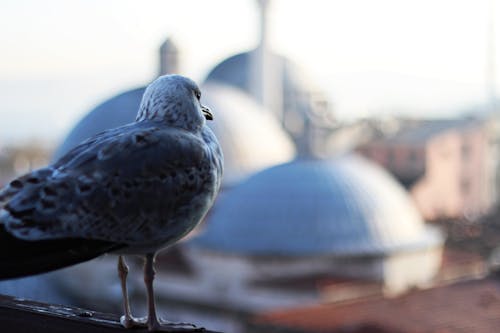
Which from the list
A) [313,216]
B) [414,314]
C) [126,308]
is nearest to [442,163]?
[313,216]

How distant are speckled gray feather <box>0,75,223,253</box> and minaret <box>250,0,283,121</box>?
67.5 ft

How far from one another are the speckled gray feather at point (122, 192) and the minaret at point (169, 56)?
17.3 meters

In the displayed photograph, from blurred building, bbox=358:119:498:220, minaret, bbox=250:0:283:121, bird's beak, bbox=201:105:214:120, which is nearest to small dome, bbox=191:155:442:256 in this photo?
minaret, bbox=250:0:283:121

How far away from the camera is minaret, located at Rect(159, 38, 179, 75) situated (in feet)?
61.5

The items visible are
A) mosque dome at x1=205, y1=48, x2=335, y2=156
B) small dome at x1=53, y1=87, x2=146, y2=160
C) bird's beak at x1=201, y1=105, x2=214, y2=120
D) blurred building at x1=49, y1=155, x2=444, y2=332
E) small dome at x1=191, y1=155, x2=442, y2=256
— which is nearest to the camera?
bird's beak at x1=201, y1=105, x2=214, y2=120

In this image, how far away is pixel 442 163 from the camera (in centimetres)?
2711

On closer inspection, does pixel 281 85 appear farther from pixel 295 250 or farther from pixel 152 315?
pixel 152 315

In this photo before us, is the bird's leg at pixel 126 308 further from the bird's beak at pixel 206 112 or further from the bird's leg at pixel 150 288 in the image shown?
the bird's beak at pixel 206 112

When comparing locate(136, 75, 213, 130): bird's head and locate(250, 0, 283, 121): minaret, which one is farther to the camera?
locate(250, 0, 283, 121): minaret

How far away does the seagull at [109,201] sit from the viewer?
141 centimetres

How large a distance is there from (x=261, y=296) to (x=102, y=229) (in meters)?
12.3

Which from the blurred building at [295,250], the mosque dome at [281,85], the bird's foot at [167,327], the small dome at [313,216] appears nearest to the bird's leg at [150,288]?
the bird's foot at [167,327]

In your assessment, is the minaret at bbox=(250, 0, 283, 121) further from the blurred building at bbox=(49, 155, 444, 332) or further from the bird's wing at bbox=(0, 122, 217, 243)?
the bird's wing at bbox=(0, 122, 217, 243)

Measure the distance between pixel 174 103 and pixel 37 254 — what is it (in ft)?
0.95
